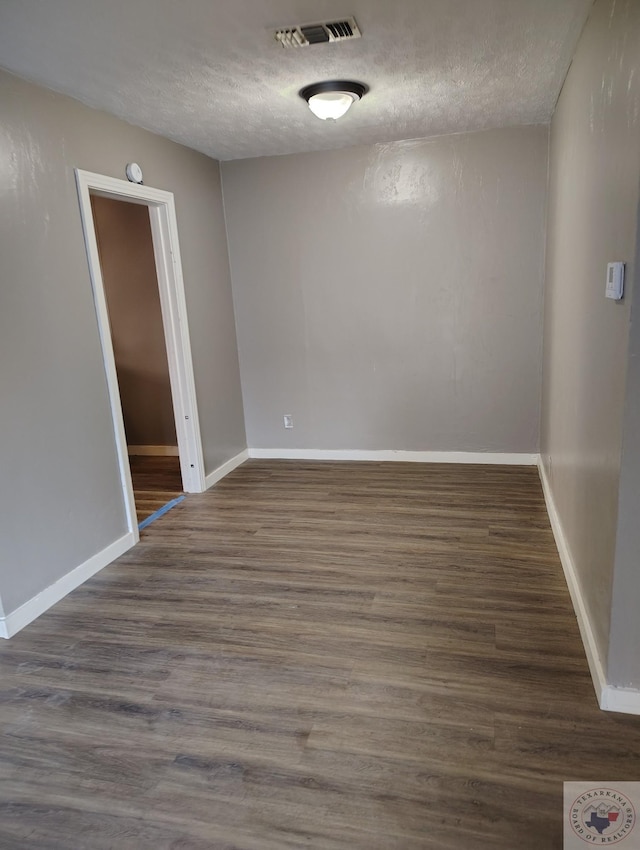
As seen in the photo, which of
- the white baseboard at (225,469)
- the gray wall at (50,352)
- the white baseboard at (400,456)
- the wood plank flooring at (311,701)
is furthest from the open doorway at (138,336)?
the wood plank flooring at (311,701)

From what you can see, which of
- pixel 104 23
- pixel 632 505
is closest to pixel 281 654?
pixel 632 505

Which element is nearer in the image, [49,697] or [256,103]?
[49,697]

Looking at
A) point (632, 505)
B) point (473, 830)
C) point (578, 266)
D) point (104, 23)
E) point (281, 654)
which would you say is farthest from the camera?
point (578, 266)

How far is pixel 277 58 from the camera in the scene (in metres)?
2.59

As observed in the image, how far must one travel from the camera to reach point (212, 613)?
2723mm

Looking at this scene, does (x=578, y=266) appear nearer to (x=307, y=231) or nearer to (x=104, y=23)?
(x=104, y=23)

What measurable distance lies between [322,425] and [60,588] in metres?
2.59

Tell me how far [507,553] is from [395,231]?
2.61m

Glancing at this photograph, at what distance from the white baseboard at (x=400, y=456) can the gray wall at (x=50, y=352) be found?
1.92m

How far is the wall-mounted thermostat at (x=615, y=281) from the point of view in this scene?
172cm

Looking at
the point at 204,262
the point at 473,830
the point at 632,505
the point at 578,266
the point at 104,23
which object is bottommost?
the point at 473,830

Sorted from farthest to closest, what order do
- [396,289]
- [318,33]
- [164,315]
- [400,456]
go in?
[400,456] < [396,289] < [164,315] < [318,33]

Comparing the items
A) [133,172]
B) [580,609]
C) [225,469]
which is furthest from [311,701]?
[133,172]

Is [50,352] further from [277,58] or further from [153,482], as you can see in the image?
[153,482]
